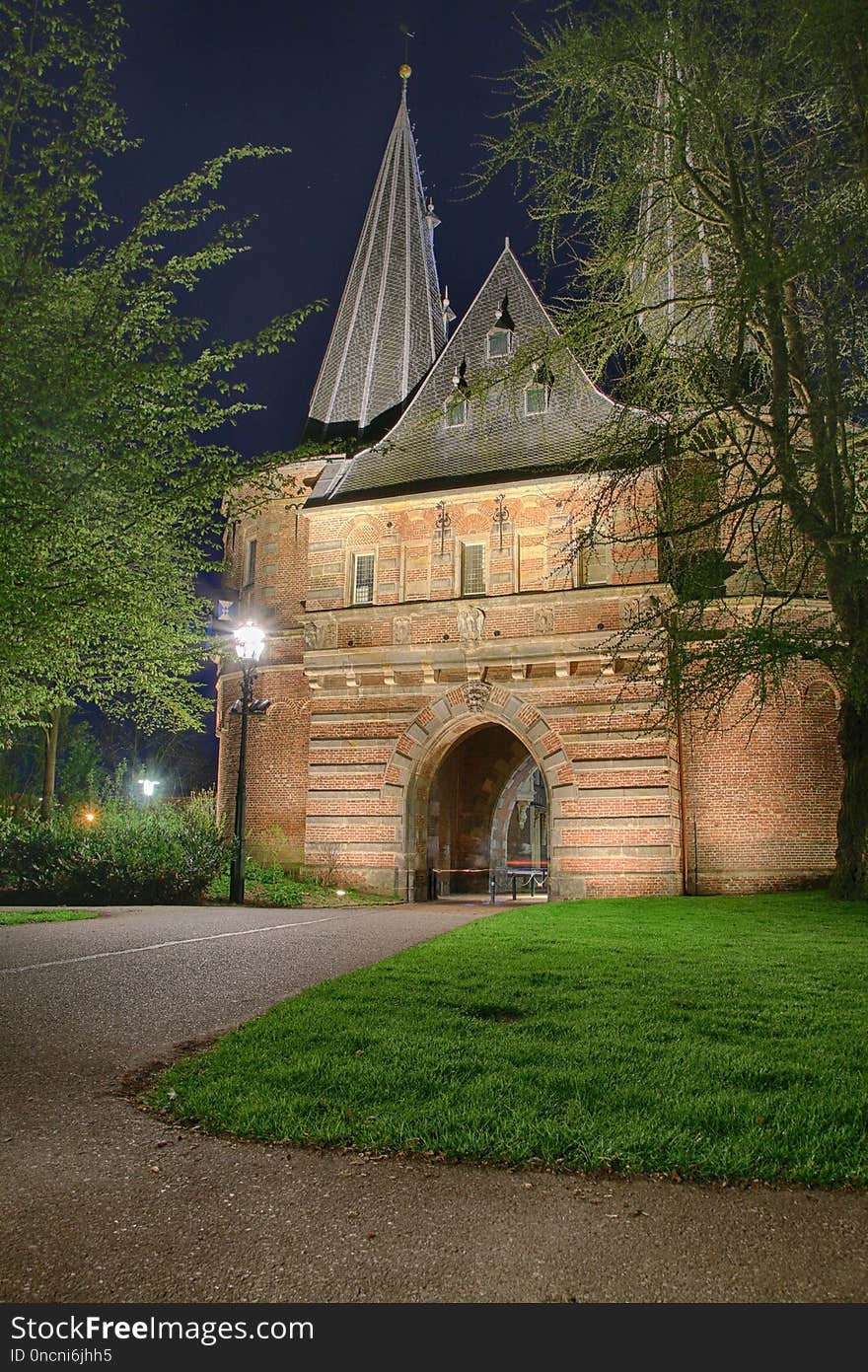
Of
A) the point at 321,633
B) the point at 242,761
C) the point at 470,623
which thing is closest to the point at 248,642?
the point at 242,761

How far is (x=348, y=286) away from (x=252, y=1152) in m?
30.6

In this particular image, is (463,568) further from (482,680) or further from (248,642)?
(248,642)

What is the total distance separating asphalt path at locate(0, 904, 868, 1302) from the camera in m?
2.92

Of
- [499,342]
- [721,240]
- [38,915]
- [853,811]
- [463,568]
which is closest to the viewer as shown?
[721,240]

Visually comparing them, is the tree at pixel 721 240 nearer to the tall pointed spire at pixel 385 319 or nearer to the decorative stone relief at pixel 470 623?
the decorative stone relief at pixel 470 623

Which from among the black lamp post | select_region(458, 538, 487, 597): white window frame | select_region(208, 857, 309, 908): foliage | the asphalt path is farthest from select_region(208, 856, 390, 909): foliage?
the asphalt path

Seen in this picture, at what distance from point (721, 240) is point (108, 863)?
15047 millimetres

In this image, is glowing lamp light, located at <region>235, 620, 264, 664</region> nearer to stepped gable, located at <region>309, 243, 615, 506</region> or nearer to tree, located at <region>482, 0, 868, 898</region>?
stepped gable, located at <region>309, 243, 615, 506</region>

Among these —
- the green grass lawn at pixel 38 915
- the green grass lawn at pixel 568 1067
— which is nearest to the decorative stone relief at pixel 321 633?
the green grass lawn at pixel 38 915

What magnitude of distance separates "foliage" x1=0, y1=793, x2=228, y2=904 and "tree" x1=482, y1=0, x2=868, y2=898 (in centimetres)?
1096

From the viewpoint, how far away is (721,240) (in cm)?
1155

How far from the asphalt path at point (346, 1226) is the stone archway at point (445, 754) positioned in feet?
51.5

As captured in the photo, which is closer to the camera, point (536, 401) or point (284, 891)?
point (284, 891)

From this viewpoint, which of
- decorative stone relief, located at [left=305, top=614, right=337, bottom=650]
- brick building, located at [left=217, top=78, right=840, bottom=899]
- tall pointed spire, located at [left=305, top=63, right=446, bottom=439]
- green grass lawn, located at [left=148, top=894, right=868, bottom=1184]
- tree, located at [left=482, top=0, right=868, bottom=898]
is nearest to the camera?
green grass lawn, located at [left=148, top=894, right=868, bottom=1184]
